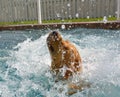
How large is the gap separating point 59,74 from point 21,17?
8853 mm

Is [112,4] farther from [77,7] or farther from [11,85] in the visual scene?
[11,85]

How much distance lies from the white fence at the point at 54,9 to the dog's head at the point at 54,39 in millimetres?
8424

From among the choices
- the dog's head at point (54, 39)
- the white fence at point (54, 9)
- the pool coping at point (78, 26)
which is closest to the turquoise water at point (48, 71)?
the dog's head at point (54, 39)

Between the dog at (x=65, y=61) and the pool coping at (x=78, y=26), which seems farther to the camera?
the pool coping at (x=78, y=26)

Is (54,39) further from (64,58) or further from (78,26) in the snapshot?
(78,26)

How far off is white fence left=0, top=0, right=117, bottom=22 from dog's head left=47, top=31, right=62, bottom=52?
27.6 ft

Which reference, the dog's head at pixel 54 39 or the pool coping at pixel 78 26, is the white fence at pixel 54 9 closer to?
the pool coping at pixel 78 26

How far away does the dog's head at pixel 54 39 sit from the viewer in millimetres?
3749

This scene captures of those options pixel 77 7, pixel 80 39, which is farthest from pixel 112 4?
pixel 80 39

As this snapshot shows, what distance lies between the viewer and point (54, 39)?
12.3 feet

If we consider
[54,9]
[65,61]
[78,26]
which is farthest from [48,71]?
[54,9]

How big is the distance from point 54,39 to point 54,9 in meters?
8.67

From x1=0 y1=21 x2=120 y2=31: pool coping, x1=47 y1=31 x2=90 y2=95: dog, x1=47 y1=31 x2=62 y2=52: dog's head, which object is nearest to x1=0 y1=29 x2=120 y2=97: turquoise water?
x1=47 y1=31 x2=90 y2=95: dog

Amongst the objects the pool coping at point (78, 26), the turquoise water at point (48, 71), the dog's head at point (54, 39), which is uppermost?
the dog's head at point (54, 39)
